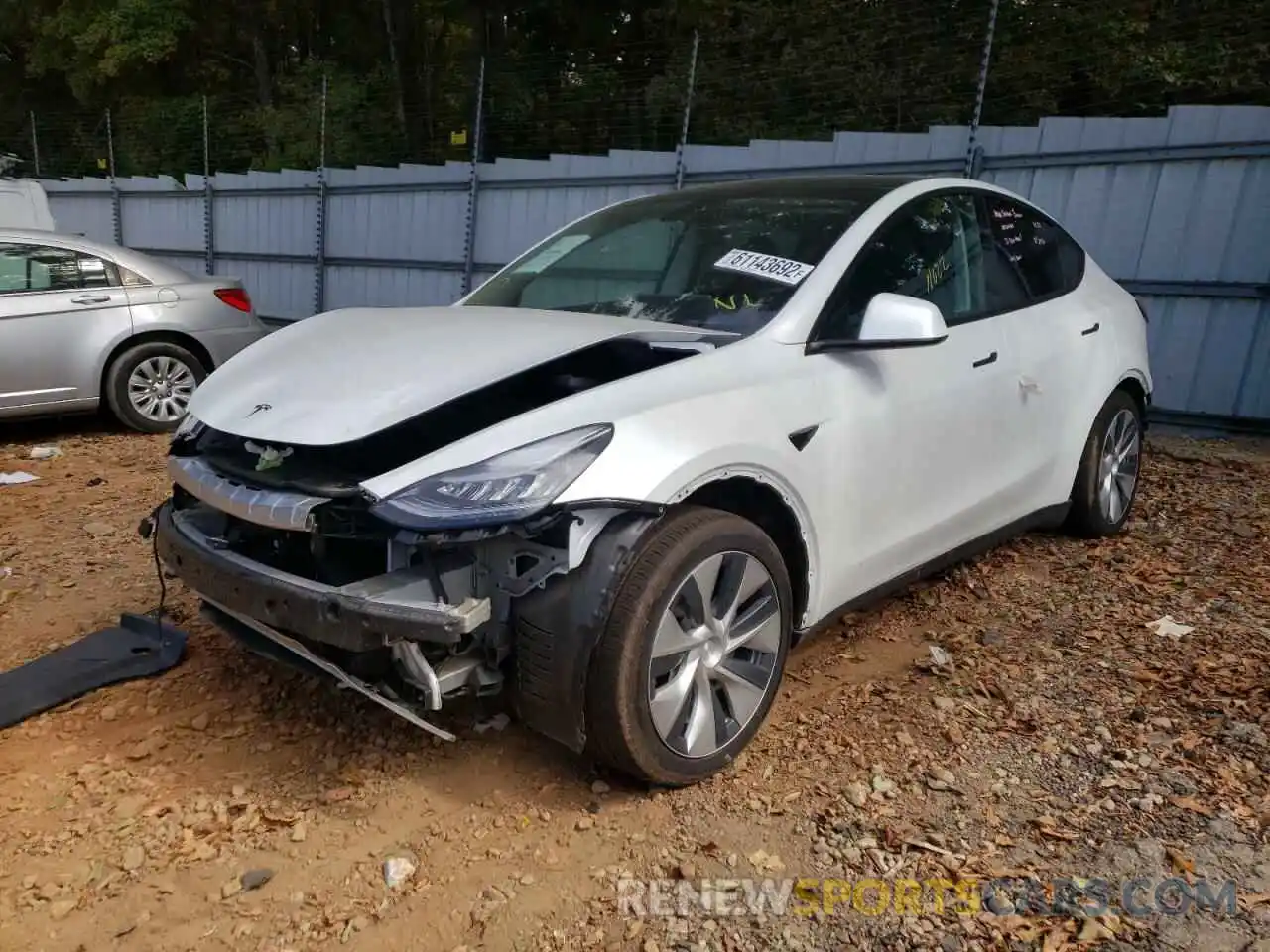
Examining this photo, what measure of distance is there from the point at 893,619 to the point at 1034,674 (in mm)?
568

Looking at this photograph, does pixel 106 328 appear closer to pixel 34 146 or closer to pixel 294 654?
pixel 294 654

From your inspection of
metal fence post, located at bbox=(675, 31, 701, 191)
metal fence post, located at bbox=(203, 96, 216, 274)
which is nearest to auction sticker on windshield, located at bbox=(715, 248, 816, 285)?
metal fence post, located at bbox=(675, 31, 701, 191)

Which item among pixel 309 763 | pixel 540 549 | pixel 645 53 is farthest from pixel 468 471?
pixel 645 53

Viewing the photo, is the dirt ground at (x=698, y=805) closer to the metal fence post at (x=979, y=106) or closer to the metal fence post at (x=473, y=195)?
the metal fence post at (x=979, y=106)

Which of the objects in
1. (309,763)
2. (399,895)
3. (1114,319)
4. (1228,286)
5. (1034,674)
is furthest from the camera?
(1228,286)

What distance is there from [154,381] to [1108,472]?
616 cm

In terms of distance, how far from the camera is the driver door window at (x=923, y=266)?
2.93 m

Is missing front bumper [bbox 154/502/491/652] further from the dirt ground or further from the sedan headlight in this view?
the dirt ground

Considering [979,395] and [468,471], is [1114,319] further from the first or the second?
[468,471]

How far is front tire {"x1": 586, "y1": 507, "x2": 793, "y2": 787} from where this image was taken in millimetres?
2256

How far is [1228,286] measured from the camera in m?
A: 6.15

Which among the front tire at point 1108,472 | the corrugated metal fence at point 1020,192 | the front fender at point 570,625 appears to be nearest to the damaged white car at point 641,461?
the front fender at point 570,625

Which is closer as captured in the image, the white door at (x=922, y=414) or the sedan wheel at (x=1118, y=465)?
the white door at (x=922, y=414)

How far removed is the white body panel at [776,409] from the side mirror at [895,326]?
96 mm
